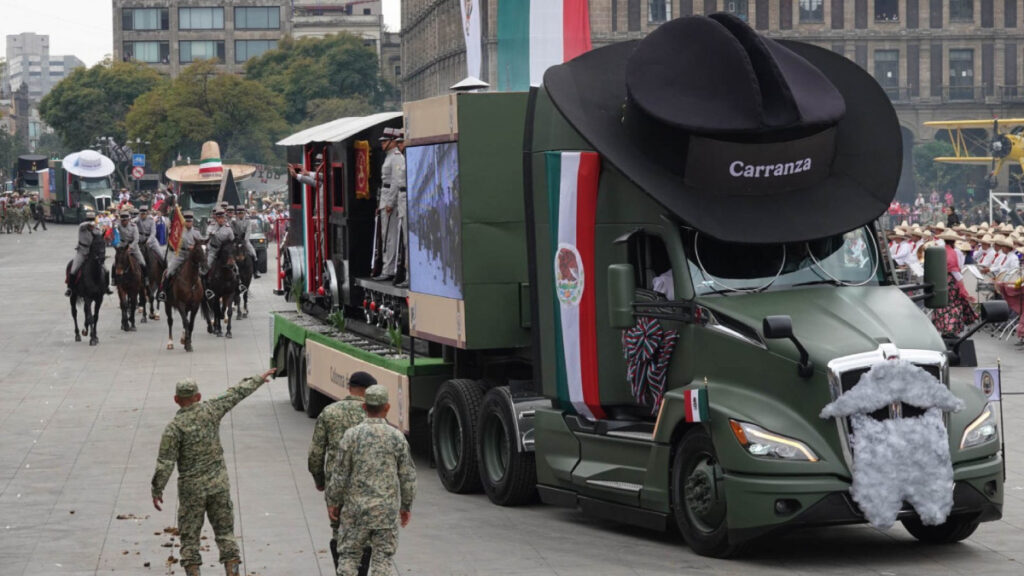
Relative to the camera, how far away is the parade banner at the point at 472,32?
66.0 ft

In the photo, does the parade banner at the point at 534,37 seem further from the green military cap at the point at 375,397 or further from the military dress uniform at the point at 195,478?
the green military cap at the point at 375,397

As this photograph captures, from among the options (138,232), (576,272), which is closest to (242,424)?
(576,272)

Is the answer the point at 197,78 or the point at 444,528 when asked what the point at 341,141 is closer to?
the point at 444,528

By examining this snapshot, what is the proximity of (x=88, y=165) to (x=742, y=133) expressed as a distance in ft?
273

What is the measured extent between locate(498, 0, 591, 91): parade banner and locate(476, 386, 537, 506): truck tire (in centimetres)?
544

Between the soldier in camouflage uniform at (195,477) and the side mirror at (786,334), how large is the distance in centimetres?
375

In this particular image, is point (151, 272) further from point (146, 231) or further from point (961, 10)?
point (961, 10)

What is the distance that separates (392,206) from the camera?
744 inches

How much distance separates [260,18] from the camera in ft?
627

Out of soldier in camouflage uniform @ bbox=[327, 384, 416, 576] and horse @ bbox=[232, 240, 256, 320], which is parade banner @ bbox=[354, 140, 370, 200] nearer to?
soldier in camouflage uniform @ bbox=[327, 384, 416, 576]

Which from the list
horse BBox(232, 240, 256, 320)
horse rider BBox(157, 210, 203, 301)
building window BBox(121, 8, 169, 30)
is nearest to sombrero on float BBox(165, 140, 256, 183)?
horse BBox(232, 240, 256, 320)

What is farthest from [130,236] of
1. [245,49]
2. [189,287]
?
[245,49]

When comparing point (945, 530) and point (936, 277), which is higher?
point (936, 277)

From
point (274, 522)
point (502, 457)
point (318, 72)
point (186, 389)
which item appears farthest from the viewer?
point (318, 72)
